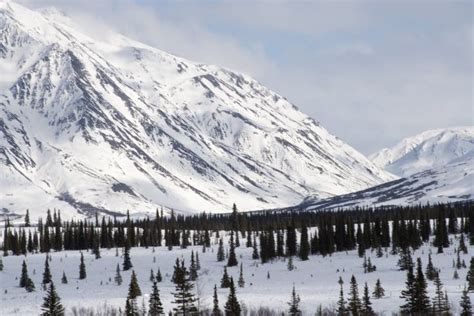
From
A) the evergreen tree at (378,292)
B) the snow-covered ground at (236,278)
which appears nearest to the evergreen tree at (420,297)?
the snow-covered ground at (236,278)

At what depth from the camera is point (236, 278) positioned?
142m

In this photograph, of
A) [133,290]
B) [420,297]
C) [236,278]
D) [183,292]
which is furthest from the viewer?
[236,278]

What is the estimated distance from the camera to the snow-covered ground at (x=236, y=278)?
106m

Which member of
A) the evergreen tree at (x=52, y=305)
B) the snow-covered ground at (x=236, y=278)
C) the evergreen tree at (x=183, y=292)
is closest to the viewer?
the evergreen tree at (x=183, y=292)

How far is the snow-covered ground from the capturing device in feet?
349


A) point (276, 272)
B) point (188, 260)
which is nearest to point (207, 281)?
point (276, 272)

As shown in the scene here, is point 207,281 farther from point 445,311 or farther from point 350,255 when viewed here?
point 445,311

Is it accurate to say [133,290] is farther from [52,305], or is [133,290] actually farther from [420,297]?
[420,297]

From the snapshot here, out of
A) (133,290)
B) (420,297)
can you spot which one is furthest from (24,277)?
(420,297)

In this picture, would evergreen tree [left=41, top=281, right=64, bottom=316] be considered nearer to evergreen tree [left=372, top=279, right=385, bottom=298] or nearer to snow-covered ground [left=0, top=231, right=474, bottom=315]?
snow-covered ground [left=0, top=231, right=474, bottom=315]

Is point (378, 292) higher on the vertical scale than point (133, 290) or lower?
lower

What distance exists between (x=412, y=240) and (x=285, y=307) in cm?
7312

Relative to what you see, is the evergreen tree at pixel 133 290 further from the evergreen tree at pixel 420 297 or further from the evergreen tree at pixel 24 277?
the evergreen tree at pixel 420 297

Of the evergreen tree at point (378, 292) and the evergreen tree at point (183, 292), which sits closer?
the evergreen tree at point (183, 292)
